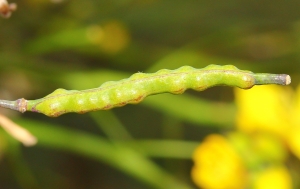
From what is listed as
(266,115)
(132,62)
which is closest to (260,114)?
(266,115)

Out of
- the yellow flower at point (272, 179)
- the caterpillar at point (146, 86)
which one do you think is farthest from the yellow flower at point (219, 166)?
the caterpillar at point (146, 86)

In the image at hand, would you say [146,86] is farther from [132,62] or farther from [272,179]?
[132,62]

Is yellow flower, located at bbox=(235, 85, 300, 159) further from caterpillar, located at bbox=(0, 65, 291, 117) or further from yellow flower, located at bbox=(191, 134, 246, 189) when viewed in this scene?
caterpillar, located at bbox=(0, 65, 291, 117)

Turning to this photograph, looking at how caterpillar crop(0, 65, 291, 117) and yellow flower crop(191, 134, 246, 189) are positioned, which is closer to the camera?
caterpillar crop(0, 65, 291, 117)

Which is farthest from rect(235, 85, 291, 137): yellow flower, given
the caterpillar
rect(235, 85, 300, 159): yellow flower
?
the caterpillar

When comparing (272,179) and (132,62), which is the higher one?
(132,62)

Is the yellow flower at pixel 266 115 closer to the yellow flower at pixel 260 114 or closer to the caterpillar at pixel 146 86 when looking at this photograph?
the yellow flower at pixel 260 114
